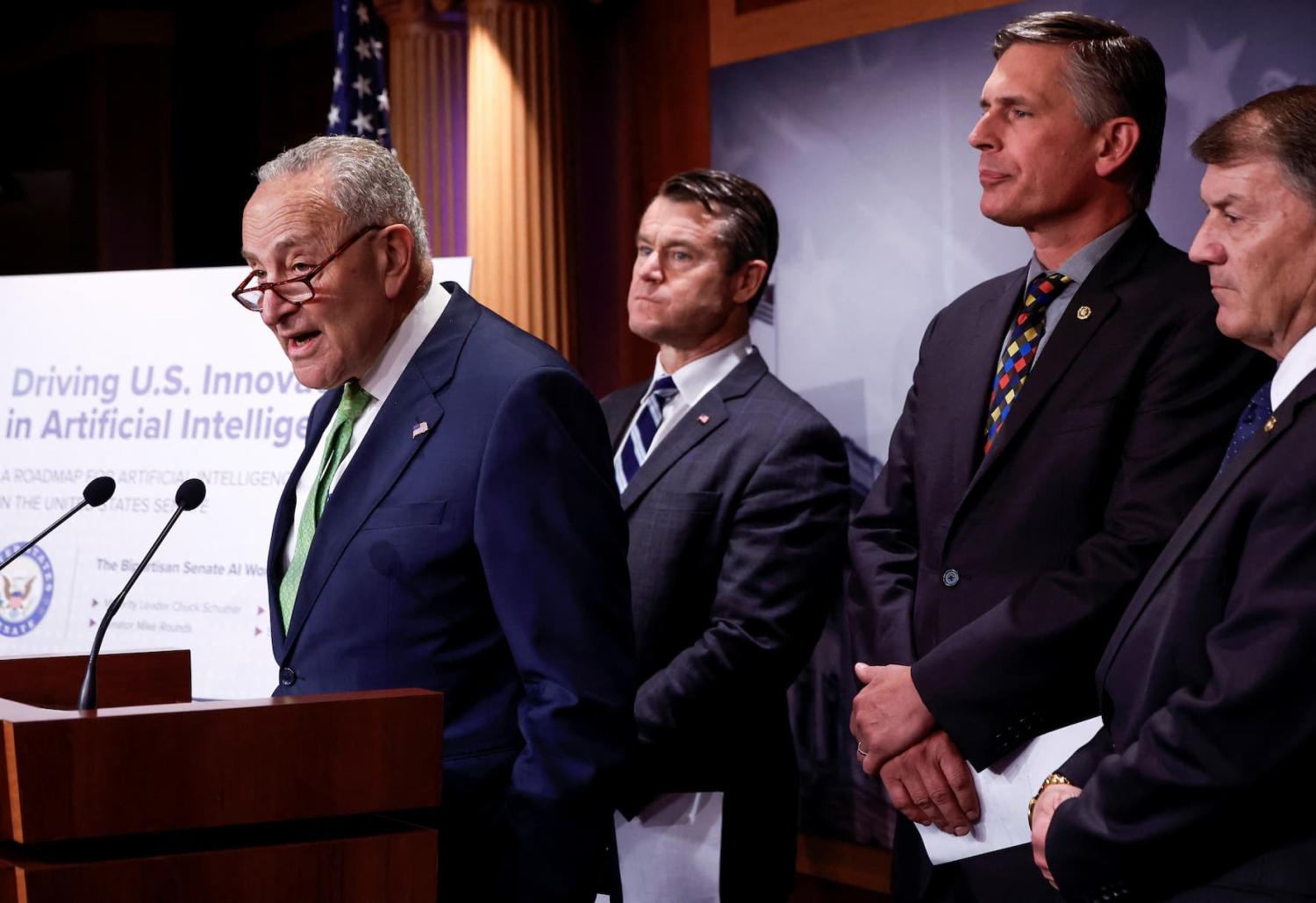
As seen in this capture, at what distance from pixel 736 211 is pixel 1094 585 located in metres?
1.44

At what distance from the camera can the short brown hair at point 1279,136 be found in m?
1.90

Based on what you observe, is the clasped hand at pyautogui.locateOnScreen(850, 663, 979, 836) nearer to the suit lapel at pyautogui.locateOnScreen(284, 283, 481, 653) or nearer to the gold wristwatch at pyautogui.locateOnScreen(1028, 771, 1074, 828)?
the gold wristwatch at pyautogui.locateOnScreen(1028, 771, 1074, 828)

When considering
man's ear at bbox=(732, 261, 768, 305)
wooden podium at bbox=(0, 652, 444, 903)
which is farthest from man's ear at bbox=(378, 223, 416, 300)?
man's ear at bbox=(732, 261, 768, 305)

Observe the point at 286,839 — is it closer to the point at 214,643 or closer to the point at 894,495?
the point at 894,495

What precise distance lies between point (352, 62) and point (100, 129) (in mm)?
2774

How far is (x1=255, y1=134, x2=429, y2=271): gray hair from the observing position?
2.08 metres

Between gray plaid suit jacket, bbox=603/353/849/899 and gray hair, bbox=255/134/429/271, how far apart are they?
3.19 feet

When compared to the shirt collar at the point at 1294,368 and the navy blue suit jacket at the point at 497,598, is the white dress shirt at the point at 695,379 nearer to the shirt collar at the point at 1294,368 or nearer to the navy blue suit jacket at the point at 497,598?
the navy blue suit jacket at the point at 497,598

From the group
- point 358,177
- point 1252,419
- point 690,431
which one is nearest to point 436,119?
point 690,431

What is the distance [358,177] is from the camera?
210 cm

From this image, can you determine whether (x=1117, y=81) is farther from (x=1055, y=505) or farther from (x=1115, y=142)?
(x=1055, y=505)

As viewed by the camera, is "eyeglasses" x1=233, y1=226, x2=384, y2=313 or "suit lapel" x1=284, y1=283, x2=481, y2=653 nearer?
"suit lapel" x1=284, y1=283, x2=481, y2=653

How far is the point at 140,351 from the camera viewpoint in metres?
3.64

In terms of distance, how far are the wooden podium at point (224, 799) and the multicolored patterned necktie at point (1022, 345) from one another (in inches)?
45.6
